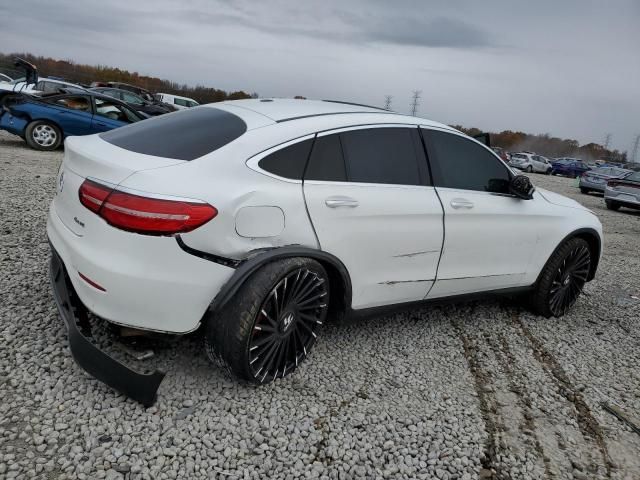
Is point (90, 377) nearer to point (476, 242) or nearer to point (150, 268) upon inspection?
point (150, 268)

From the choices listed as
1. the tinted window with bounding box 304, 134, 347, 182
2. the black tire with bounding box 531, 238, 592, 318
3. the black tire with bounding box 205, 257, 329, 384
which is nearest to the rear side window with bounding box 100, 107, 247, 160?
the tinted window with bounding box 304, 134, 347, 182

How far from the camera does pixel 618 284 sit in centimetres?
627

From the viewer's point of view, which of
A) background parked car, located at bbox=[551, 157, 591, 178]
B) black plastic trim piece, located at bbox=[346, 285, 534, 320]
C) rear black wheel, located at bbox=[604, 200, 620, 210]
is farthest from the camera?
background parked car, located at bbox=[551, 157, 591, 178]

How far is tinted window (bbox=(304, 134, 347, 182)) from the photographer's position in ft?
9.52

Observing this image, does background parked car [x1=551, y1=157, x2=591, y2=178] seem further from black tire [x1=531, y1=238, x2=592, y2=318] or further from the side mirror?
the side mirror

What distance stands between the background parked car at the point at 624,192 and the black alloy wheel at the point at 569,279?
38.7ft

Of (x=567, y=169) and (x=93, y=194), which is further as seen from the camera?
(x=567, y=169)

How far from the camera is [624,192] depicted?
49.0 ft

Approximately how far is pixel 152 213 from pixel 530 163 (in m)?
37.6

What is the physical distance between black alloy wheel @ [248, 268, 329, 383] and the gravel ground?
0.54 feet

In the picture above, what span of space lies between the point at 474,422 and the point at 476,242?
1.34m

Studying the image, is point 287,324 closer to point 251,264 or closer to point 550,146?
point 251,264

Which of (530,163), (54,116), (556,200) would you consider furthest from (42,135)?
(530,163)

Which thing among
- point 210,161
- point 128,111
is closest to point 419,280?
point 210,161
